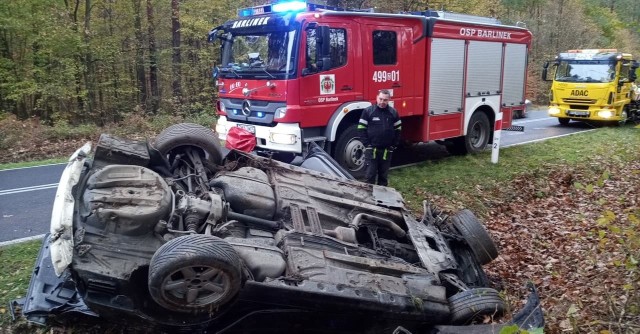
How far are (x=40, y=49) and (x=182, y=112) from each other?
506 cm

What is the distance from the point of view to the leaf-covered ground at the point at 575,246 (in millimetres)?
3533

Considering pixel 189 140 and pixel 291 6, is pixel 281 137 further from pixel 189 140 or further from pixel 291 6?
pixel 189 140

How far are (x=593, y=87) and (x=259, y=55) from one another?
12472 millimetres

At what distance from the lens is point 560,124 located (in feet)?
57.2

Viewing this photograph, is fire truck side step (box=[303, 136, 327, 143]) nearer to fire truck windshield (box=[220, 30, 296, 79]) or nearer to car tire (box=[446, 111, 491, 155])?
fire truck windshield (box=[220, 30, 296, 79])

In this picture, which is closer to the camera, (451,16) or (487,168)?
(487,168)

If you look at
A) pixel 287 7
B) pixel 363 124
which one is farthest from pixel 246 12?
pixel 363 124

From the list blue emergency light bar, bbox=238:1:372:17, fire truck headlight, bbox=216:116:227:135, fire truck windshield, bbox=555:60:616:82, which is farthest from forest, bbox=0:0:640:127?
blue emergency light bar, bbox=238:1:372:17

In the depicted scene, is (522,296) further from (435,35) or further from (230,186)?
(435,35)

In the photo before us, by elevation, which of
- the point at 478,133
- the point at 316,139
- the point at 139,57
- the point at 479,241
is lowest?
the point at 479,241

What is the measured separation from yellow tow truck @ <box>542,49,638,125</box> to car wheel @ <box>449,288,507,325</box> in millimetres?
13835

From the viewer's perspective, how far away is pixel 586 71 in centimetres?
1641

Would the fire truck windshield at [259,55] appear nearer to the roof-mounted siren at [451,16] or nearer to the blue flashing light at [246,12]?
the blue flashing light at [246,12]

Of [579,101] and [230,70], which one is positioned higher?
[230,70]
